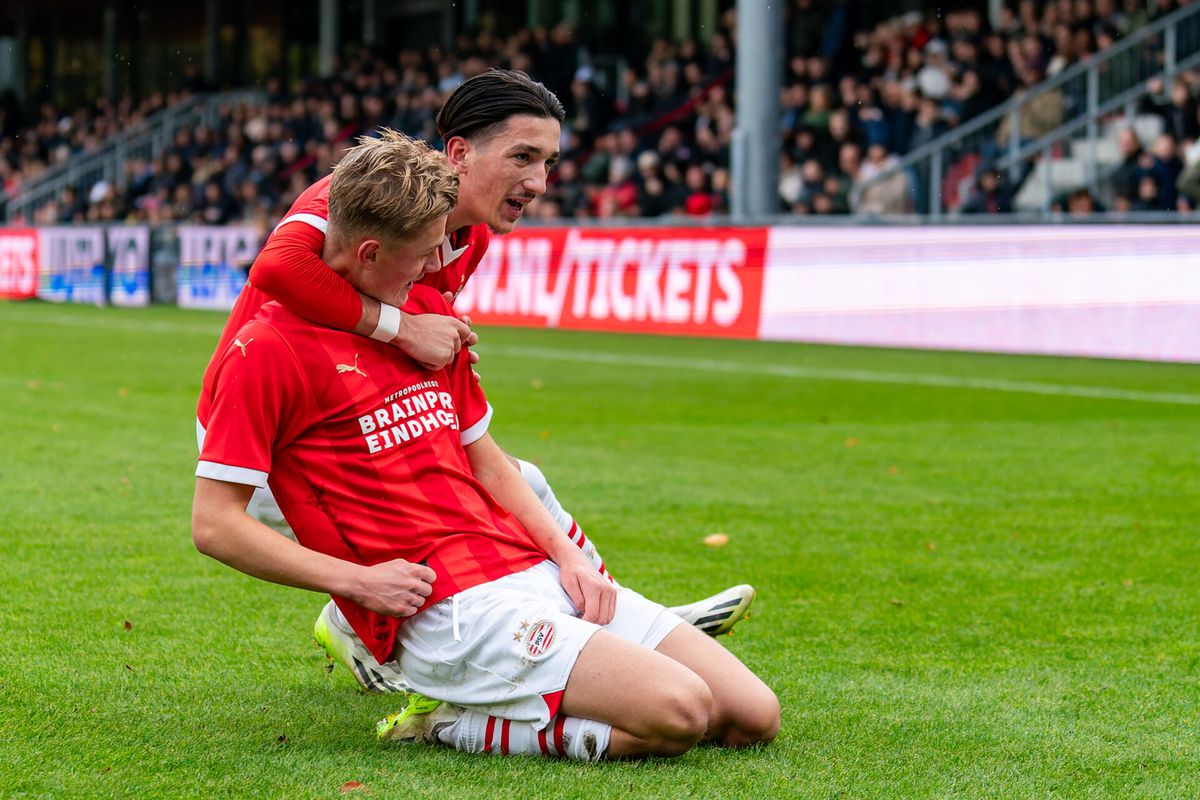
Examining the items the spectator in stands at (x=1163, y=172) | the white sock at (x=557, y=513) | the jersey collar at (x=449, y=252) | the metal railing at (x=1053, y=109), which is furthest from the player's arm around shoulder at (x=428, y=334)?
the metal railing at (x=1053, y=109)

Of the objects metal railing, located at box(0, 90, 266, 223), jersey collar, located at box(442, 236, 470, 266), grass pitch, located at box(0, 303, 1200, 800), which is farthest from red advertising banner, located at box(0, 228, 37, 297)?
jersey collar, located at box(442, 236, 470, 266)

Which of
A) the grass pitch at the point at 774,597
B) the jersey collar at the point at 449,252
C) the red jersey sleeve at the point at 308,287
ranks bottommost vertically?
the grass pitch at the point at 774,597

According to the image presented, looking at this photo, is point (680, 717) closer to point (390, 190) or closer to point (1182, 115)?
point (390, 190)

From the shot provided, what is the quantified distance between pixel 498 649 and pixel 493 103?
1.54m

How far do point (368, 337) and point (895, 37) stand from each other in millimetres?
19103

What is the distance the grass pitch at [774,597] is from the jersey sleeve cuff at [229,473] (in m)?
0.66

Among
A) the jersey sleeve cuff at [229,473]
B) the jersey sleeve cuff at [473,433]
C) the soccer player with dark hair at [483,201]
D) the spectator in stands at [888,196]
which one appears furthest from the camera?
the spectator in stands at [888,196]

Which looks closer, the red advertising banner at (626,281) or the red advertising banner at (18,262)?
the red advertising banner at (626,281)

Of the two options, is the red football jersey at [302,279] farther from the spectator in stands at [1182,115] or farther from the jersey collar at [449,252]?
the spectator in stands at [1182,115]

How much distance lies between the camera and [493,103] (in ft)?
14.9

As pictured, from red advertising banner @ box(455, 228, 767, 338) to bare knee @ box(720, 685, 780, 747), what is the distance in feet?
42.9

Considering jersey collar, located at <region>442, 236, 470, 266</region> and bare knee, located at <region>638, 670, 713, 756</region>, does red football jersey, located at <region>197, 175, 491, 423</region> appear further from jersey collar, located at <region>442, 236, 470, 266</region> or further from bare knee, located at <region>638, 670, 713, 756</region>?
bare knee, located at <region>638, 670, 713, 756</region>

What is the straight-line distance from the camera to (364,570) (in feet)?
12.0

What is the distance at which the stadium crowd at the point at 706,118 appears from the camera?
18219 millimetres
